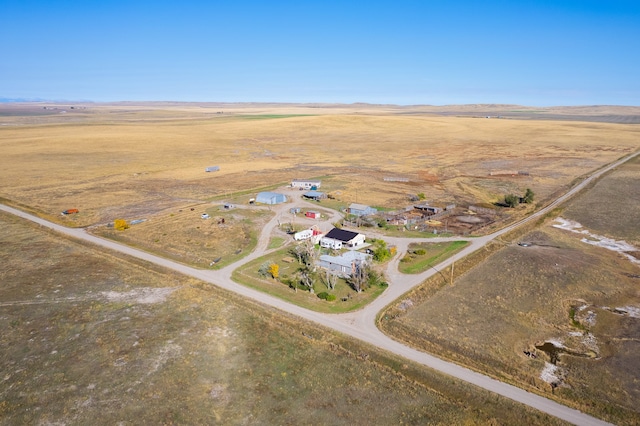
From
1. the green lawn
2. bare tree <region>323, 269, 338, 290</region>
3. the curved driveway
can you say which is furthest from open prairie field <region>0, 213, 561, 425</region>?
bare tree <region>323, 269, 338, 290</region>

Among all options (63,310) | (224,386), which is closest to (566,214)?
(224,386)

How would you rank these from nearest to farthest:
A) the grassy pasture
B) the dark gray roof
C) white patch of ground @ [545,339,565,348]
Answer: white patch of ground @ [545,339,565,348]
the grassy pasture
the dark gray roof

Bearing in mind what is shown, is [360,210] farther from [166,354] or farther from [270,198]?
[166,354]

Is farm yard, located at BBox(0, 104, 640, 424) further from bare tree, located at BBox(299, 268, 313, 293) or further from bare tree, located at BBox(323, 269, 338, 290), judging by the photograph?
bare tree, located at BBox(323, 269, 338, 290)

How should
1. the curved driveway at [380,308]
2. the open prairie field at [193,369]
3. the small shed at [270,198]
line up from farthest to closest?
the small shed at [270,198], the curved driveway at [380,308], the open prairie field at [193,369]

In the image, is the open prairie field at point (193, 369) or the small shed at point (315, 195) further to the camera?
the small shed at point (315, 195)

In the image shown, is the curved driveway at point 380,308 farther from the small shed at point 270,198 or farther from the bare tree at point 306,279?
the small shed at point 270,198

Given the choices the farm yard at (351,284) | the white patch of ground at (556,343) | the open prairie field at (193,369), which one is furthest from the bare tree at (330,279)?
the white patch of ground at (556,343)
